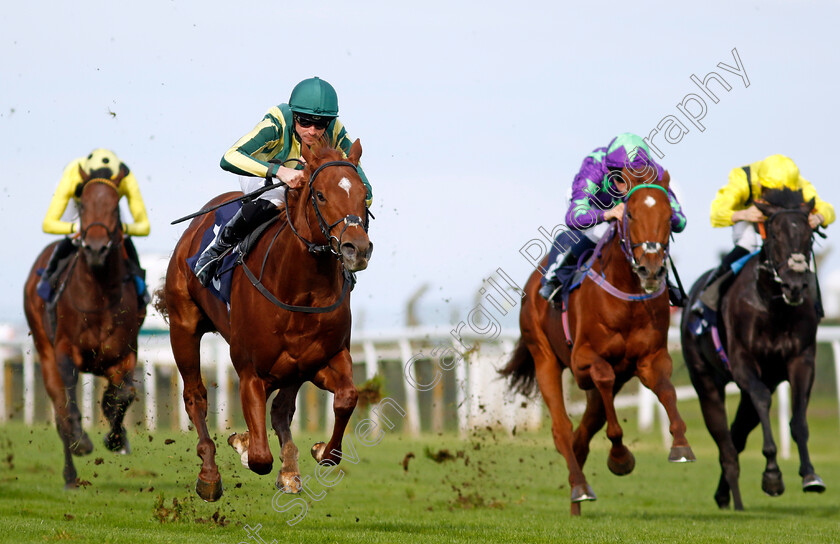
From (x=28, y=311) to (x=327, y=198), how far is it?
5834mm

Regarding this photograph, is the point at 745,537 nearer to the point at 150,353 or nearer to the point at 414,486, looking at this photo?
the point at 414,486

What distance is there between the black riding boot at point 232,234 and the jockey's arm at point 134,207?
9.56 ft

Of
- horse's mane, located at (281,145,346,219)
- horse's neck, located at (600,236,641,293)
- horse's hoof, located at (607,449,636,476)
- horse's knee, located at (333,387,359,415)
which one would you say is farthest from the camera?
horse's hoof, located at (607,449,636,476)

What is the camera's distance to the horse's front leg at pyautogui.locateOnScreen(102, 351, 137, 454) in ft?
27.2

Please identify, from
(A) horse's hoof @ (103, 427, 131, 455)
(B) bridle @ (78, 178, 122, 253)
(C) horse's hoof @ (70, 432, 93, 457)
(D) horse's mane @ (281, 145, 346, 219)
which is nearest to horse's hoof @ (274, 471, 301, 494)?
(D) horse's mane @ (281, 145, 346, 219)

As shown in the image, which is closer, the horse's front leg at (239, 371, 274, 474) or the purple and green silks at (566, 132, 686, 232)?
the horse's front leg at (239, 371, 274, 474)

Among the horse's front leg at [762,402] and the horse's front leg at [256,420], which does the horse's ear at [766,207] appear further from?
the horse's front leg at [256,420]

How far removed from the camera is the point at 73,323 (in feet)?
29.0

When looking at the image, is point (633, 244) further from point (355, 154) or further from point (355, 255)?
Answer: point (355, 255)

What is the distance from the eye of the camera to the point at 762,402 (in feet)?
25.6

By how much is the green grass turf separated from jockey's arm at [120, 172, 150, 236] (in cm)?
176

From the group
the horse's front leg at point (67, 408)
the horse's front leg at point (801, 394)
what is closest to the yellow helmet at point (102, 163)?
the horse's front leg at point (67, 408)

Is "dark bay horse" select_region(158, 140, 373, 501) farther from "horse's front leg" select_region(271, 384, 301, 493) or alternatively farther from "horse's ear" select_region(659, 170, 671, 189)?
"horse's ear" select_region(659, 170, 671, 189)

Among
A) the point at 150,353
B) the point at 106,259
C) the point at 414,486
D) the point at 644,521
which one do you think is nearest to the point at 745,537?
the point at 644,521
